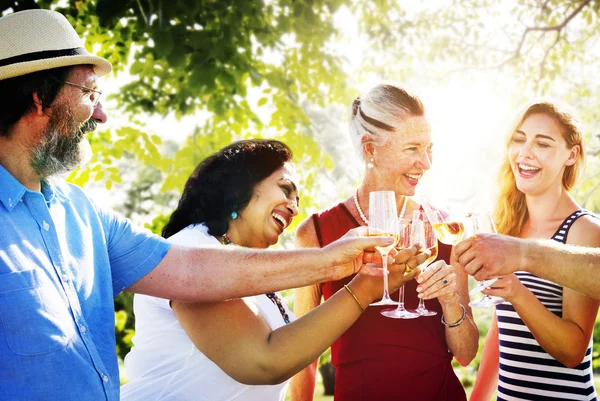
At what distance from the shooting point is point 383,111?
352cm

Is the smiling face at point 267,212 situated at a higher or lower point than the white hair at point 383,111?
lower

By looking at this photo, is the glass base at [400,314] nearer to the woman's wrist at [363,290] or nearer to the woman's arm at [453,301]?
the woman's arm at [453,301]

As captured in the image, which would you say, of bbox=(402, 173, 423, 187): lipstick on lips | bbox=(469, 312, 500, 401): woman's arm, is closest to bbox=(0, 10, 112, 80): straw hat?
bbox=(402, 173, 423, 187): lipstick on lips

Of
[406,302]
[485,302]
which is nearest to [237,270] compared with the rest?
[406,302]

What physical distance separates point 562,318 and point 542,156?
0.98 m

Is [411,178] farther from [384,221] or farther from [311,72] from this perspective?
[311,72]

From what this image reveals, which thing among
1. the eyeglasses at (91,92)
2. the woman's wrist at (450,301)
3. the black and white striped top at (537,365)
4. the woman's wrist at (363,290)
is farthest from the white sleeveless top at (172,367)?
the black and white striped top at (537,365)

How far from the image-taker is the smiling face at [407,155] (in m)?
3.48

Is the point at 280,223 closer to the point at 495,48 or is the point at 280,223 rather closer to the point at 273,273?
the point at 273,273

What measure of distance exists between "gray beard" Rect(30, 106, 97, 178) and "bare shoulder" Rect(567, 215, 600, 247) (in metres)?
2.64

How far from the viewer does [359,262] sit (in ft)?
10.1

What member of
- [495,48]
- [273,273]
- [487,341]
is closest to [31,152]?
[273,273]

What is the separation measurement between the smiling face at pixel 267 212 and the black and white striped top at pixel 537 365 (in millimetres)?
1488

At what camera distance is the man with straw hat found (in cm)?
204
